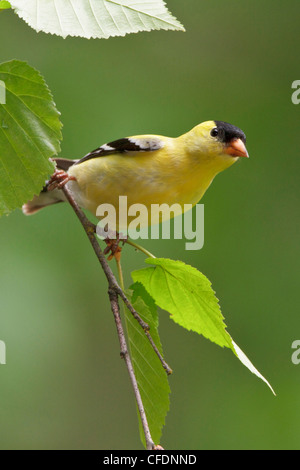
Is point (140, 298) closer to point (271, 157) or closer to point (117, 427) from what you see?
point (271, 157)

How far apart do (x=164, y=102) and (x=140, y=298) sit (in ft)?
8.95

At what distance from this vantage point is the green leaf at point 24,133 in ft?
3.04

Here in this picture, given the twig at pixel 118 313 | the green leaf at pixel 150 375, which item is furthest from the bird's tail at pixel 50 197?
the green leaf at pixel 150 375

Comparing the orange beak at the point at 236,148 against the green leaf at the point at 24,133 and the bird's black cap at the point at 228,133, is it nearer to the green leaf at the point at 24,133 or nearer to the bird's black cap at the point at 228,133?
the bird's black cap at the point at 228,133

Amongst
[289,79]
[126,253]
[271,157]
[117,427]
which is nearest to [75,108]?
[126,253]

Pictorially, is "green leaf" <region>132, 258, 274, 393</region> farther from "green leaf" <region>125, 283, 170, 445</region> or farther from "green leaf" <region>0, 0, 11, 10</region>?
"green leaf" <region>0, 0, 11, 10</region>

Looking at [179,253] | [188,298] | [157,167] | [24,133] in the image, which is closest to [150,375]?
[188,298]

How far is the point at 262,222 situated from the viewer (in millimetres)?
3852

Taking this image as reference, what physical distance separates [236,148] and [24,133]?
915 mm

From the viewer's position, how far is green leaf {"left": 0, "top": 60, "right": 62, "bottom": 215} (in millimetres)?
925

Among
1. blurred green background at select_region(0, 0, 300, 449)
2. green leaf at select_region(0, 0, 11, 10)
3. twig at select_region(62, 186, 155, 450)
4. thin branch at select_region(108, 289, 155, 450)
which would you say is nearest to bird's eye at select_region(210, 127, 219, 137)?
twig at select_region(62, 186, 155, 450)

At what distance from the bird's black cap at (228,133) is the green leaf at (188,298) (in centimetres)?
71

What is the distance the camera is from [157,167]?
180cm

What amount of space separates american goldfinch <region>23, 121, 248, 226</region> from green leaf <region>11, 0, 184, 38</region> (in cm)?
83
